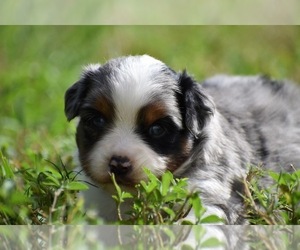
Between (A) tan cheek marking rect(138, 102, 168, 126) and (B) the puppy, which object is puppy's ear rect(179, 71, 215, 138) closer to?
(B) the puppy

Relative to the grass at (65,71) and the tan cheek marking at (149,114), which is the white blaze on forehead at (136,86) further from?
the grass at (65,71)

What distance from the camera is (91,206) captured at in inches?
179

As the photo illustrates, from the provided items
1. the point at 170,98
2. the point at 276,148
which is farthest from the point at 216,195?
the point at 276,148

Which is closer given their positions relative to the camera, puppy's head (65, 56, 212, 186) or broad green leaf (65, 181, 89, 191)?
broad green leaf (65, 181, 89, 191)

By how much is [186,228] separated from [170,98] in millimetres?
1340

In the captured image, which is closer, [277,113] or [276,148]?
[276,148]

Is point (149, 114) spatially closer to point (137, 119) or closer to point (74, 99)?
point (137, 119)

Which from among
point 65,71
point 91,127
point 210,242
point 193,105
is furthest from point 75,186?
point 65,71

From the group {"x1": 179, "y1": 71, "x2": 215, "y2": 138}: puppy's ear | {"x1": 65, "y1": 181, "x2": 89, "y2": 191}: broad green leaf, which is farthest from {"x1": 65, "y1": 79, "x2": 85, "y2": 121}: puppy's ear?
{"x1": 65, "y1": 181, "x2": 89, "y2": 191}: broad green leaf

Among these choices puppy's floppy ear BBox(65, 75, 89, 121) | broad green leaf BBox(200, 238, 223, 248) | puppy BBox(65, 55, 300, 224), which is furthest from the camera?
puppy's floppy ear BBox(65, 75, 89, 121)

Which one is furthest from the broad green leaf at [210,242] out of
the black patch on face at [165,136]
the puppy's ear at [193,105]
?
the puppy's ear at [193,105]

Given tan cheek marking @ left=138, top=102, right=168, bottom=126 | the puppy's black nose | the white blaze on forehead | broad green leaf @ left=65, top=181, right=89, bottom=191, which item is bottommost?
the puppy's black nose

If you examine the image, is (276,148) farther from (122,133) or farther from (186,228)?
(186,228)

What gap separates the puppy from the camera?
4312 millimetres
